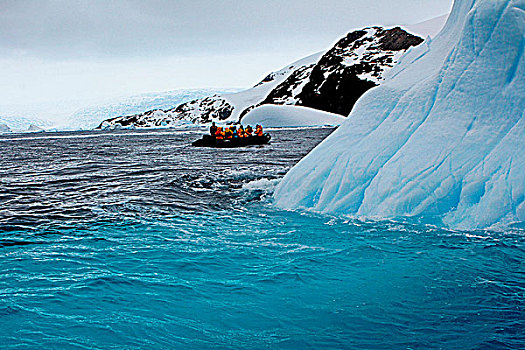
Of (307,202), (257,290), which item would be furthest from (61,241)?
(307,202)

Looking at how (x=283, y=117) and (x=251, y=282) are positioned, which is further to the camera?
(x=283, y=117)

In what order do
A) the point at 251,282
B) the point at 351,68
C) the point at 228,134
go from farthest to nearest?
1. the point at 351,68
2. the point at 228,134
3. the point at 251,282

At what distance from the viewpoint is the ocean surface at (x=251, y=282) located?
4.29 meters

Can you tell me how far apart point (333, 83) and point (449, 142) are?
99273mm

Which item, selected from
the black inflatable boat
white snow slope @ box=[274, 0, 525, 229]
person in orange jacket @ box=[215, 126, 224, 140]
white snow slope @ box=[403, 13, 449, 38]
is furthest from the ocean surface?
white snow slope @ box=[403, 13, 449, 38]

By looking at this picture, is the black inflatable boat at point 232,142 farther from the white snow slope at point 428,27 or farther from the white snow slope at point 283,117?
the white snow slope at point 428,27

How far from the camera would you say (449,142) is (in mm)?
7805

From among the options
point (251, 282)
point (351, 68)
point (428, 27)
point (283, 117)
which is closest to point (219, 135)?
point (251, 282)

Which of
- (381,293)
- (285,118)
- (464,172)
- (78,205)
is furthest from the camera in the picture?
(285,118)

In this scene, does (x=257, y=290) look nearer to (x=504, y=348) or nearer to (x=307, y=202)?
(x=504, y=348)

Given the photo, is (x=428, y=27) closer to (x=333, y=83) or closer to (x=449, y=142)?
(x=333, y=83)

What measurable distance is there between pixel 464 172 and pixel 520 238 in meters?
1.37

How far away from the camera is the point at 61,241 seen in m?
7.67

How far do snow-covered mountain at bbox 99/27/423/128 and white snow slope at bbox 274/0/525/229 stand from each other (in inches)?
3467
